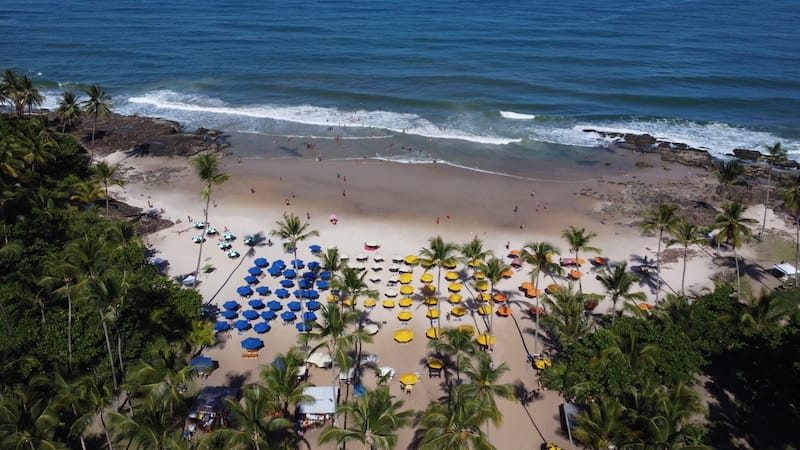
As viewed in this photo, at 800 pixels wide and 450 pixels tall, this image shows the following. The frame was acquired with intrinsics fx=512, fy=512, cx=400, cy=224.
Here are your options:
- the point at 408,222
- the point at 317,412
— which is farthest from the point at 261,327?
the point at 408,222

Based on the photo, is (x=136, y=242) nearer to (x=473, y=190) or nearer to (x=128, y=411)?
(x=128, y=411)

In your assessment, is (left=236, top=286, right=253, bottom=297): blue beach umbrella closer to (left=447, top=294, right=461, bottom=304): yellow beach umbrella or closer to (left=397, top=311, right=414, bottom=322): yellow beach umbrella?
(left=397, top=311, right=414, bottom=322): yellow beach umbrella

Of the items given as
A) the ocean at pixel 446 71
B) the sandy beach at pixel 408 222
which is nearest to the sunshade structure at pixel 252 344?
the sandy beach at pixel 408 222

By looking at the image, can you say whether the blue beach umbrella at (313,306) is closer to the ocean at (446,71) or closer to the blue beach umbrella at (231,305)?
the blue beach umbrella at (231,305)

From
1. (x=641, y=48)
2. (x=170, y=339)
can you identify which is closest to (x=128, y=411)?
(x=170, y=339)

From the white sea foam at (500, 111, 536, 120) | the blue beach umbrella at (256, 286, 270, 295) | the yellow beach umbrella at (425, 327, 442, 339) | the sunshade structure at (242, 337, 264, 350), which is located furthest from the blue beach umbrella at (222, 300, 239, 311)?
the white sea foam at (500, 111, 536, 120)
